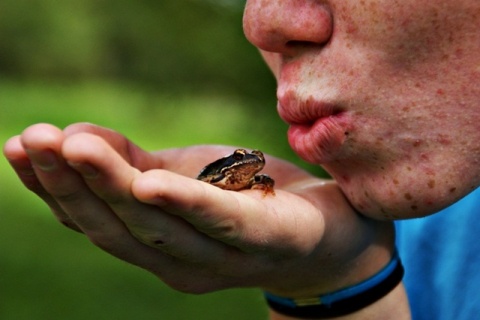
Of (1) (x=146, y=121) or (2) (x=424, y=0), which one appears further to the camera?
(1) (x=146, y=121)

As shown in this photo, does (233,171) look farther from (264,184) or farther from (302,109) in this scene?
(302,109)

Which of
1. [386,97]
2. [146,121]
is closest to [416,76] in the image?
[386,97]

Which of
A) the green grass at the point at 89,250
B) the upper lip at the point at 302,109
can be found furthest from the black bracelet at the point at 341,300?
the green grass at the point at 89,250

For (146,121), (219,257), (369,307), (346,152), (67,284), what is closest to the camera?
(219,257)

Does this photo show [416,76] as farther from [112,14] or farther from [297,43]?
[112,14]

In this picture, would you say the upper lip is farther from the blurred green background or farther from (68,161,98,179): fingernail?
the blurred green background

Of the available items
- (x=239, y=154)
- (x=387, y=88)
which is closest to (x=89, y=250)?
(x=239, y=154)

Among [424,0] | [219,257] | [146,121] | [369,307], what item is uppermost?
[424,0]

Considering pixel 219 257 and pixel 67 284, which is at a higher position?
pixel 219 257
